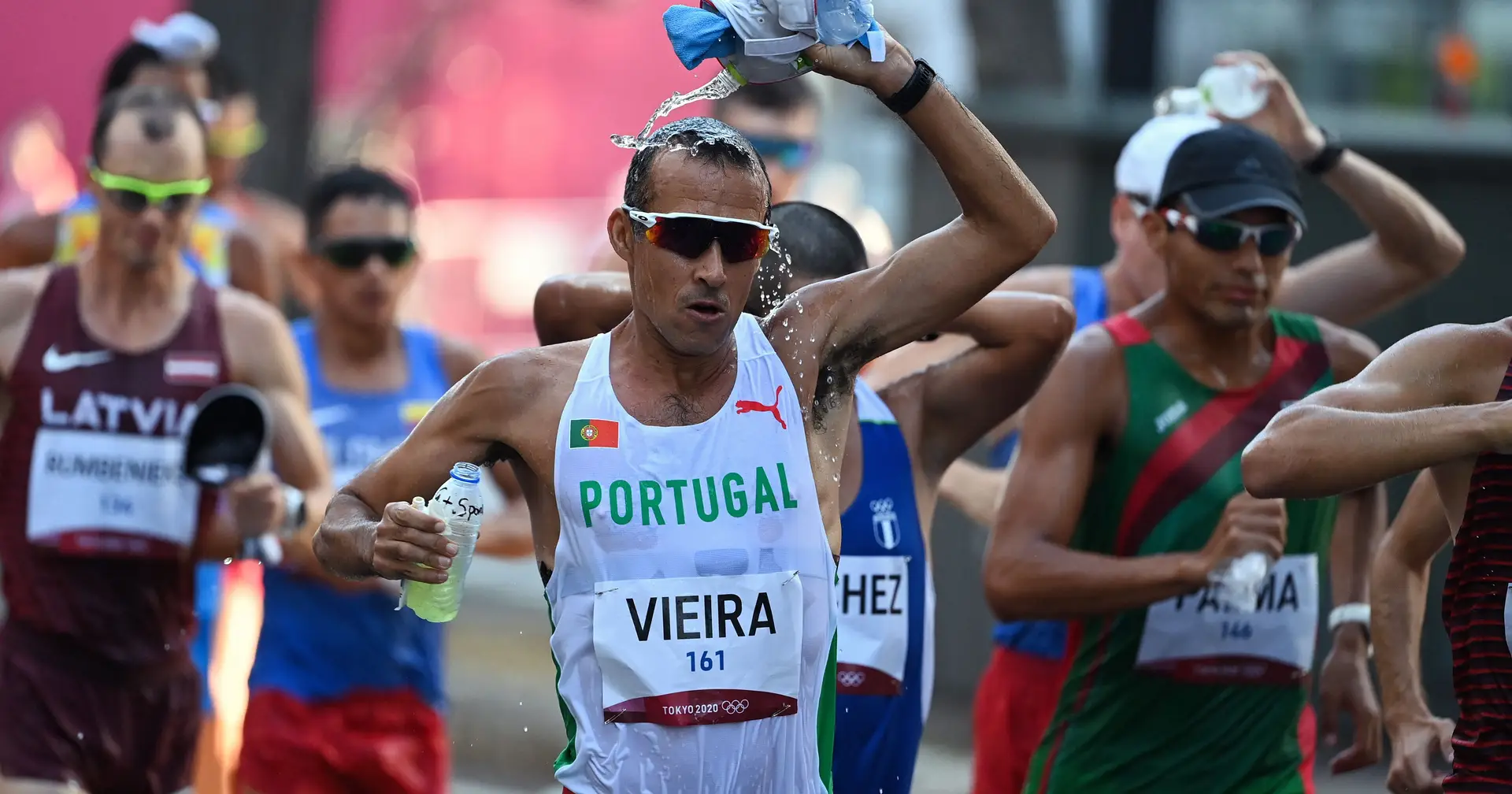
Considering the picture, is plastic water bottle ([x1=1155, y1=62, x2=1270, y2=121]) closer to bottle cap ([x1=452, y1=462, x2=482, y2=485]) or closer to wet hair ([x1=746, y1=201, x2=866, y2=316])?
wet hair ([x1=746, y1=201, x2=866, y2=316])

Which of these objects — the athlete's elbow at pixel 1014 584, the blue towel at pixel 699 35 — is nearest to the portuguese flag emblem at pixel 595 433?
the blue towel at pixel 699 35

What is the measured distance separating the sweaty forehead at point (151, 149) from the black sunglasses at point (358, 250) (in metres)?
0.63

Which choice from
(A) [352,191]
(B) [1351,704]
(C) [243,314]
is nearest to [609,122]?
(A) [352,191]

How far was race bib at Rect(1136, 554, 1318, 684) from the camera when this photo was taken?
5.44m

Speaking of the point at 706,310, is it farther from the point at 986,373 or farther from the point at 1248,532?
the point at 1248,532

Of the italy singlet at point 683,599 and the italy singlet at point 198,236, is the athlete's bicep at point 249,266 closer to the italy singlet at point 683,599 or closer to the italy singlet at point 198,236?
the italy singlet at point 198,236

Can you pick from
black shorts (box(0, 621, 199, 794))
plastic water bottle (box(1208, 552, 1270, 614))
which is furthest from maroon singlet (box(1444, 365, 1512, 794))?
black shorts (box(0, 621, 199, 794))

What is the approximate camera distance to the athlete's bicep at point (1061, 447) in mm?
5383

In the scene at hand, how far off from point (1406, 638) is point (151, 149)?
4.18 m

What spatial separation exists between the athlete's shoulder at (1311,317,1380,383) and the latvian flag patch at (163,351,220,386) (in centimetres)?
335

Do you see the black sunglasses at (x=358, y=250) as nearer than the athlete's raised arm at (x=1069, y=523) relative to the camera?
No

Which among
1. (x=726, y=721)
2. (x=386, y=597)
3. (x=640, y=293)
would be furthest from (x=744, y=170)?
(x=386, y=597)

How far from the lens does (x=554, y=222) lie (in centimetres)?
1717

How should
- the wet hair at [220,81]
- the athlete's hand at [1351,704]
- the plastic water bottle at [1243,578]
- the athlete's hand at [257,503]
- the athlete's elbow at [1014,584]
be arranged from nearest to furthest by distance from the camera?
the plastic water bottle at [1243,578] → the athlete's elbow at [1014,584] → the athlete's hand at [1351,704] → the athlete's hand at [257,503] → the wet hair at [220,81]
